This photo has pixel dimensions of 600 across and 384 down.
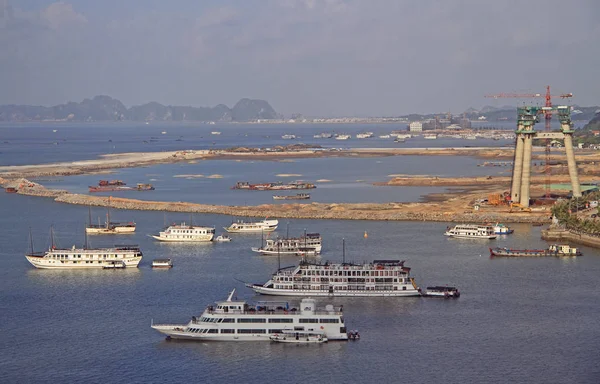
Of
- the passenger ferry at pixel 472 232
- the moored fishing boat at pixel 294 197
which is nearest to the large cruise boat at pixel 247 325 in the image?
the passenger ferry at pixel 472 232

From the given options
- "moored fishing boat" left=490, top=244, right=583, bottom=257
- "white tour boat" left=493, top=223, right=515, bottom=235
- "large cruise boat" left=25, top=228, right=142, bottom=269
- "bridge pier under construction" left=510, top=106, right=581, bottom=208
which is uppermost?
"bridge pier under construction" left=510, top=106, right=581, bottom=208

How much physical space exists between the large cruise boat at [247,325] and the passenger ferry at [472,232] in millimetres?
24147

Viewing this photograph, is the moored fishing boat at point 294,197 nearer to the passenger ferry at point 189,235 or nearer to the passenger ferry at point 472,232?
the passenger ferry at point 189,235

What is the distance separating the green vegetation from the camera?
54.8 metres

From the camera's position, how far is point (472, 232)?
56.7 metres

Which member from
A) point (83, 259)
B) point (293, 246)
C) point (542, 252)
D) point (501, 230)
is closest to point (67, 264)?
point (83, 259)

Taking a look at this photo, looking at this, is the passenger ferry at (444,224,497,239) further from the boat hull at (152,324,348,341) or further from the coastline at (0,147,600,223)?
the boat hull at (152,324,348,341)

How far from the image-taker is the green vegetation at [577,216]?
54750 millimetres

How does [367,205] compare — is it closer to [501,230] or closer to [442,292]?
[501,230]

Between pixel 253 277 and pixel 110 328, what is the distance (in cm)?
1030

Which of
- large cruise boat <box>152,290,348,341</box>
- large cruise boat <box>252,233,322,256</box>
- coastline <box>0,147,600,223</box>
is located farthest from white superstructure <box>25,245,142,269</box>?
coastline <box>0,147,600,223</box>

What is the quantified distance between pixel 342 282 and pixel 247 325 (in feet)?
25.0

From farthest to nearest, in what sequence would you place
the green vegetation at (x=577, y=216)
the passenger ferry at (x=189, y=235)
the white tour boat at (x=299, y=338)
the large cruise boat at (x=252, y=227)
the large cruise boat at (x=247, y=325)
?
1. the large cruise boat at (x=252, y=227)
2. the passenger ferry at (x=189, y=235)
3. the green vegetation at (x=577, y=216)
4. the large cruise boat at (x=247, y=325)
5. the white tour boat at (x=299, y=338)

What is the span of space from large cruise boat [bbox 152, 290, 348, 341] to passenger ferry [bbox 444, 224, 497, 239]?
24.1 metres
